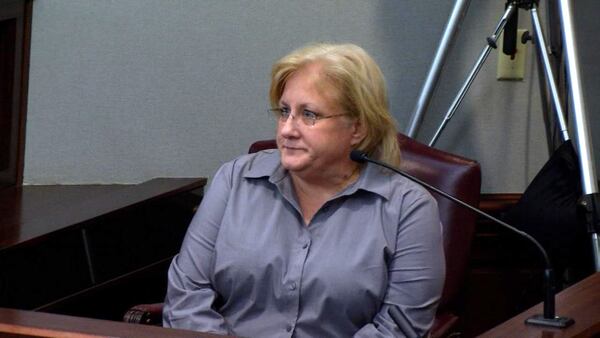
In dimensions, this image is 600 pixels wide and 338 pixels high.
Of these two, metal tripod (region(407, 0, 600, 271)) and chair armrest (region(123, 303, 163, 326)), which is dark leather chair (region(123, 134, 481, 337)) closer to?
metal tripod (region(407, 0, 600, 271))

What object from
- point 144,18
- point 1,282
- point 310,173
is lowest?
point 1,282

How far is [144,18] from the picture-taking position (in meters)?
3.02

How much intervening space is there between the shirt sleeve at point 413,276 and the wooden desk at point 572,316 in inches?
10.8

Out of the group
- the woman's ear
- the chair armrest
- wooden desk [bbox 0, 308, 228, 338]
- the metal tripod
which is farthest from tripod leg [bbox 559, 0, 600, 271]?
wooden desk [bbox 0, 308, 228, 338]

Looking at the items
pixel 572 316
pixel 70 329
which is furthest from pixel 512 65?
pixel 70 329

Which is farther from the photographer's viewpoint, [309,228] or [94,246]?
[94,246]

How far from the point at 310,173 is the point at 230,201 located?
0.17m

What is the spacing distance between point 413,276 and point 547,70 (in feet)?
2.63

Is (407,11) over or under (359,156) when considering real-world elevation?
over

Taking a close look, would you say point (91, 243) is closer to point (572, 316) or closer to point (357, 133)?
point (357, 133)

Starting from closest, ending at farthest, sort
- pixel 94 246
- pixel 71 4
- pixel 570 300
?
pixel 570 300 < pixel 94 246 < pixel 71 4

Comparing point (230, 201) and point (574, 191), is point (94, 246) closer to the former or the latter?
point (230, 201)

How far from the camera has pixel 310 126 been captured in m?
2.08

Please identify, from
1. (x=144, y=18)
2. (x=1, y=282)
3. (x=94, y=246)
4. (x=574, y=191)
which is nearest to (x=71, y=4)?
(x=144, y=18)
